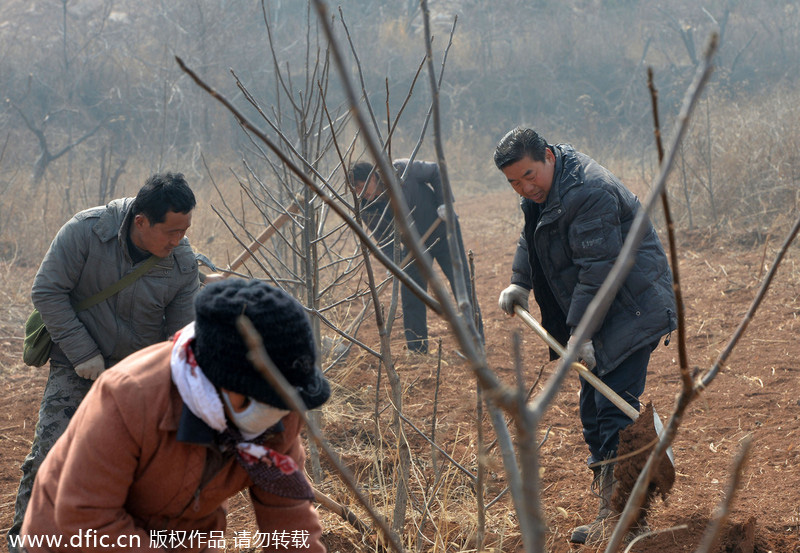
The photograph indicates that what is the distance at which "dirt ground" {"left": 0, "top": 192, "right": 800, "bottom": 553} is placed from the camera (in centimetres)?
338

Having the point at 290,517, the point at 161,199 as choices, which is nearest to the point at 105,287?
the point at 161,199

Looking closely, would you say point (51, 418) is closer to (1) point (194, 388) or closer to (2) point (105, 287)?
(2) point (105, 287)

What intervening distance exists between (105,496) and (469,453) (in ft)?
9.30

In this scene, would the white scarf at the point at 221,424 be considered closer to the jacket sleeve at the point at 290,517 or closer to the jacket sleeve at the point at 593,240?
the jacket sleeve at the point at 290,517

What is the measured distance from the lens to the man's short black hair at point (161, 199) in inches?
117

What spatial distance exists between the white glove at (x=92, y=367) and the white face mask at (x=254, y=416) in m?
1.56

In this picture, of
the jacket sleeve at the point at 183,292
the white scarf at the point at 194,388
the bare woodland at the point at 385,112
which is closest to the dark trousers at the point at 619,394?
the bare woodland at the point at 385,112

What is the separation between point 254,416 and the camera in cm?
172

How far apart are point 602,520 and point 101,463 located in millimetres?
2333

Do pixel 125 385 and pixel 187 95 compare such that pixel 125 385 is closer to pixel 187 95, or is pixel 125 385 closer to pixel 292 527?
pixel 292 527

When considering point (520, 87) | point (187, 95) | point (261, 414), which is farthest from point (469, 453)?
point (520, 87)

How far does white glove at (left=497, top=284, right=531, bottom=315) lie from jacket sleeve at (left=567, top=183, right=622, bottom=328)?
618mm

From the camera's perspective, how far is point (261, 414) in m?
1.71

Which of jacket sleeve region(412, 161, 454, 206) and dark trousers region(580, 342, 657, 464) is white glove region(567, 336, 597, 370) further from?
jacket sleeve region(412, 161, 454, 206)
